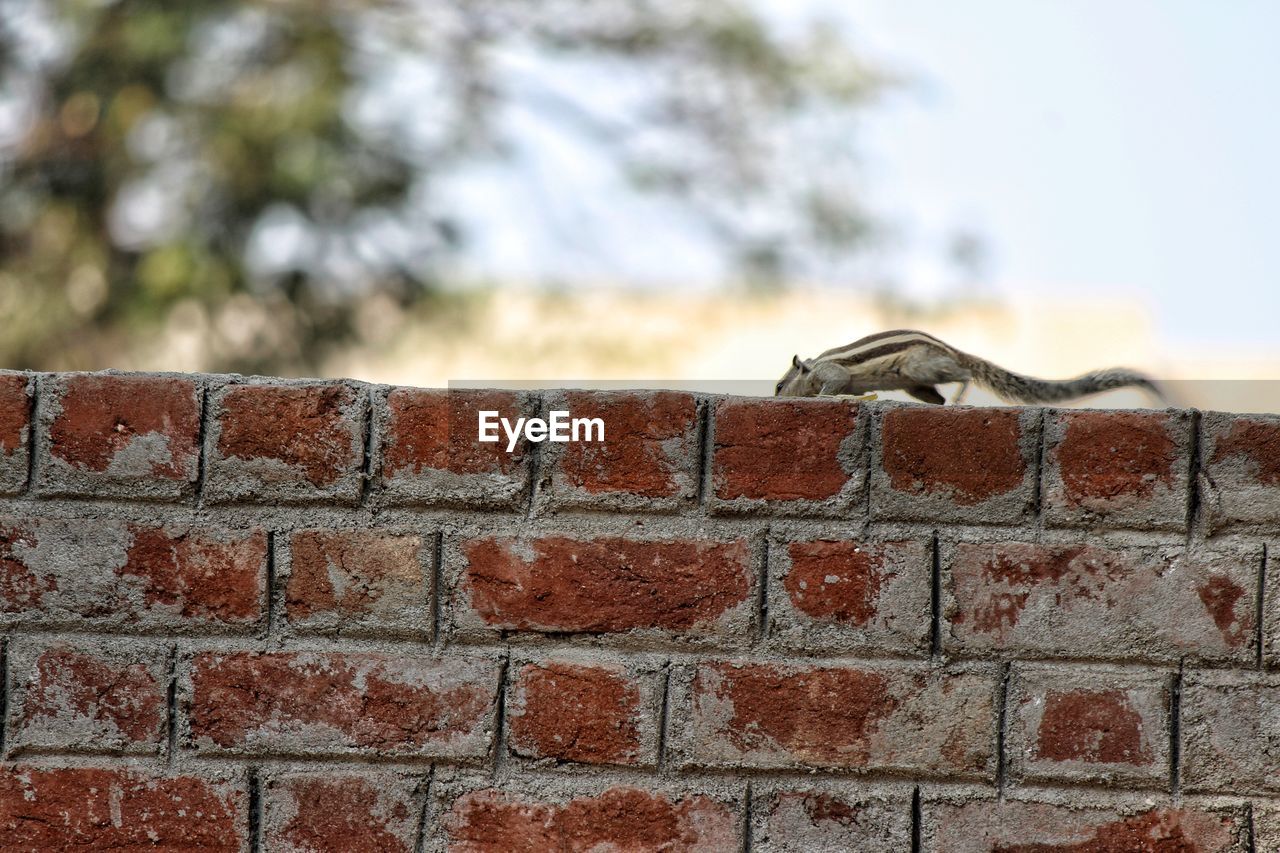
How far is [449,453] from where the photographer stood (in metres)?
1.31

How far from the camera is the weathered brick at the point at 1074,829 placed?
4.18 feet

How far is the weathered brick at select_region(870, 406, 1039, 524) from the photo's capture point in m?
1.30

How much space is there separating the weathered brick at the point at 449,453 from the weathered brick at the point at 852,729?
262 millimetres

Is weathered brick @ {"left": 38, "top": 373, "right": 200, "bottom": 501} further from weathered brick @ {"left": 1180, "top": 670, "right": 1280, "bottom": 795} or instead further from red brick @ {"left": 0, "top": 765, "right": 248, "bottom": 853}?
weathered brick @ {"left": 1180, "top": 670, "right": 1280, "bottom": 795}

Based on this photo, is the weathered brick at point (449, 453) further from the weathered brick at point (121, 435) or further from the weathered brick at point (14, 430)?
the weathered brick at point (14, 430)

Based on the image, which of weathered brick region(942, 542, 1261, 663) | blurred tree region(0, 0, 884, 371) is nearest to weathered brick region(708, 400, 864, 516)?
weathered brick region(942, 542, 1261, 663)

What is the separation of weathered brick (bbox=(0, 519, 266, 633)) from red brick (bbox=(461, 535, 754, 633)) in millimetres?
227

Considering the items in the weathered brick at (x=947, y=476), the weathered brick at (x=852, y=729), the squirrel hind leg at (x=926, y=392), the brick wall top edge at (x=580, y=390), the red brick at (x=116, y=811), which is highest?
the squirrel hind leg at (x=926, y=392)

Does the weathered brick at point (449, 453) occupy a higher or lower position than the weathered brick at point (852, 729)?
higher

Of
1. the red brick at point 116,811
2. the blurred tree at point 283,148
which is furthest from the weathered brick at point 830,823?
the blurred tree at point 283,148

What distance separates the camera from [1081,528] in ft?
4.27

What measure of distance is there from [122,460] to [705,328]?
9037 millimetres

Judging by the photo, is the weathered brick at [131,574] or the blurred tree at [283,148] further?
the blurred tree at [283,148]

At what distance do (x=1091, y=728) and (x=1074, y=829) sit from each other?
0.32 feet
